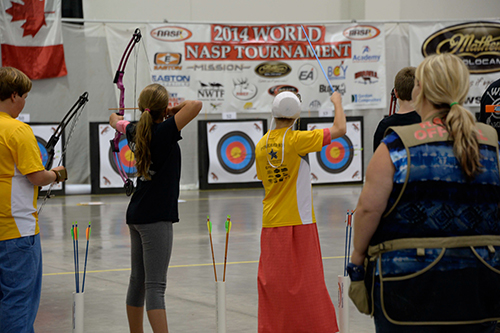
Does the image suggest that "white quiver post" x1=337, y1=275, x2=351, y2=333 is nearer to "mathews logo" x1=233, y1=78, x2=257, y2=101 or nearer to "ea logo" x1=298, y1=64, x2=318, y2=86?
"mathews logo" x1=233, y1=78, x2=257, y2=101

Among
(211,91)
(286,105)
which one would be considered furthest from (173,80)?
(286,105)

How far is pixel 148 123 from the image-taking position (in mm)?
2316

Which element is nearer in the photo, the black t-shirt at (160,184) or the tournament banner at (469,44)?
the black t-shirt at (160,184)

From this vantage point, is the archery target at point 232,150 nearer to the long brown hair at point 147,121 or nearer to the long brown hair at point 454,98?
the long brown hair at point 147,121

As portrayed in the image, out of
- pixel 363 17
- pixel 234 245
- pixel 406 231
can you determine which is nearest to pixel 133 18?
pixel 363 17

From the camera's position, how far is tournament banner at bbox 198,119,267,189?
985 centimetres

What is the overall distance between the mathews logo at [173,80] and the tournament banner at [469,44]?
156 inches

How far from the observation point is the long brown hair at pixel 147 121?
2.30 m

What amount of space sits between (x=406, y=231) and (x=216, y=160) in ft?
28.0

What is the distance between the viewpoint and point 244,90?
1004 cm

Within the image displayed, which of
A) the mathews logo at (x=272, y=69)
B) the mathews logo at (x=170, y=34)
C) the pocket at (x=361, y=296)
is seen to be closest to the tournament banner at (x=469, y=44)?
the mathews logo at (x=272, y=69)

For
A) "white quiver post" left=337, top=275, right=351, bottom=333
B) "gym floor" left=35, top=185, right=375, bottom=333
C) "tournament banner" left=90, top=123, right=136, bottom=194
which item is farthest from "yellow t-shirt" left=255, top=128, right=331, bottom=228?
"tournament banner" left=90, top=123, right=136, bottom=194

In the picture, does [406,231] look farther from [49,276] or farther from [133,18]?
[133,18]

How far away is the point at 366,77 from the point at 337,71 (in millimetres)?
514
